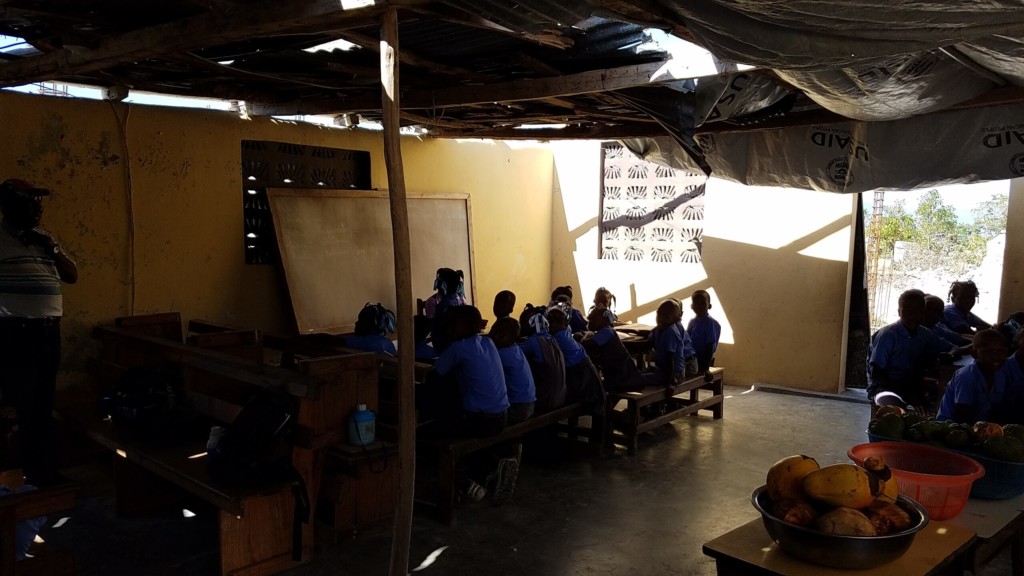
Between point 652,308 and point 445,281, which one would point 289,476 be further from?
point 652,308

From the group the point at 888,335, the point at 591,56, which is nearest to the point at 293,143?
the point at 591,56

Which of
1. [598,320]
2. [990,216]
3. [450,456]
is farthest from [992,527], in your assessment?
[990,216]

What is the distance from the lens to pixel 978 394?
446cm

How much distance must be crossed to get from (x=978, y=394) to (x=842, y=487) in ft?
8.78

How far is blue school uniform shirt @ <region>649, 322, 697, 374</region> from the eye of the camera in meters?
6.75

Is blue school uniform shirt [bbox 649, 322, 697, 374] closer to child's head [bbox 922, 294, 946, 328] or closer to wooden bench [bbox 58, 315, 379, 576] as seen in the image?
child's head [bbox 922, 294, 946, 328]

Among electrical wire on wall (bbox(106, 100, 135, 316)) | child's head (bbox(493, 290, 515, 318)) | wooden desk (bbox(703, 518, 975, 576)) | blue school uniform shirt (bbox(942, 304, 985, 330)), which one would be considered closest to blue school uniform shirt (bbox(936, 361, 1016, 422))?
wooden desk (bbox(703, 518, 975, 576))

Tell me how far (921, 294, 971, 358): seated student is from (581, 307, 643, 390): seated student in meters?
2.56

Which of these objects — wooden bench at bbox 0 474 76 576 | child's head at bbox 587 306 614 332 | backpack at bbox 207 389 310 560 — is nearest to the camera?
wooden bench at bbox 0 474 76 576

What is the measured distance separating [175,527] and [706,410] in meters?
5.41

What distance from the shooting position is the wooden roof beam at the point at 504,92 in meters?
4.83

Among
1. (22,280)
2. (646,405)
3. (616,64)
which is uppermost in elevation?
(616,64)

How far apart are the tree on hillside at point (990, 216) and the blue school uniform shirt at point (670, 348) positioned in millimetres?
8130

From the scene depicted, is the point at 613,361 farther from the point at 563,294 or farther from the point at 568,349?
the point at 563,294
